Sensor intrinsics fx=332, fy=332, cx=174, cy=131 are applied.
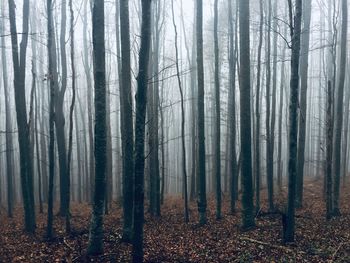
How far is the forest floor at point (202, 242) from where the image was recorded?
8688mm

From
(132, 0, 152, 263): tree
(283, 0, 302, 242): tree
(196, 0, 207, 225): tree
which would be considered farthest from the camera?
(196, 0, 207, 225): tree

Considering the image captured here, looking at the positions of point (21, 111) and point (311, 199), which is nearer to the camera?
point (21, 111)

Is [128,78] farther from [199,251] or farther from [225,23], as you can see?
[225,23]

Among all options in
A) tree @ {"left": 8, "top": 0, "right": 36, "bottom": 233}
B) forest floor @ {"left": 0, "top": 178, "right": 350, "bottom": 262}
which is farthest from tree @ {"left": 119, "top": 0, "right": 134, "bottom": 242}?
tree @ {"left": 8, "top": 0, "right": 36, "bottom": 233}

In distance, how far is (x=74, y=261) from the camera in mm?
8422

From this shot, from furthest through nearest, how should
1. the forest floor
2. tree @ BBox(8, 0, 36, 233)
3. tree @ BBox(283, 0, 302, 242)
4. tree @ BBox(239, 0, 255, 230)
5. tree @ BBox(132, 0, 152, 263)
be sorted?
tree @ BBox(8, 0, 36, 233) → tree @ BBox(239, 0, 255, 230) → tree @ BBox(283, 0, 302, 242) → the forest floor → tree @ BBox(132, 0, 152, 263)

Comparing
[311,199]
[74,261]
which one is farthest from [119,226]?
[311,199]

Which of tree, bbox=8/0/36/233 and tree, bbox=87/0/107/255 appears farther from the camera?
tree, bbox=8/0/36/233

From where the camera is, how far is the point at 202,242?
10289 mm

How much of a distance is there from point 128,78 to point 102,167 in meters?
3.02

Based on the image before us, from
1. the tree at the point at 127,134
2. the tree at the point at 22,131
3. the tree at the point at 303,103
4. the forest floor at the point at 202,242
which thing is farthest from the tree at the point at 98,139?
the tree at the point at 303,103

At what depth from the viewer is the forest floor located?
869 cm

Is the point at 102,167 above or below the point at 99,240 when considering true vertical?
above

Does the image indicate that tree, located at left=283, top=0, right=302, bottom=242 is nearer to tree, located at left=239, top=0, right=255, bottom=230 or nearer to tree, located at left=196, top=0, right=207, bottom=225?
tree, located at left=239, top=0, right=255, bottom=230
